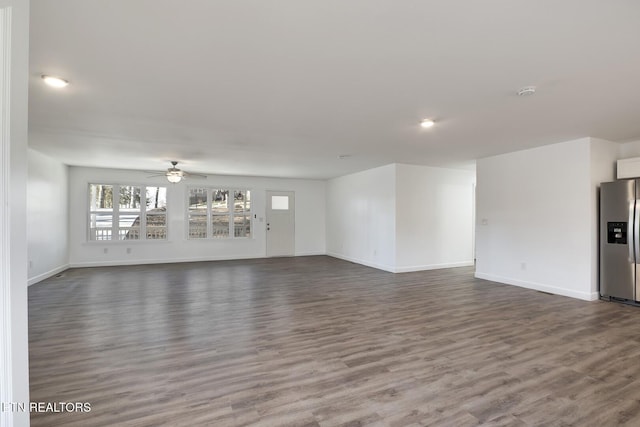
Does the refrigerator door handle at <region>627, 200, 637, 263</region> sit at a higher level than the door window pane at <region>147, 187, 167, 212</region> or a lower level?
lower

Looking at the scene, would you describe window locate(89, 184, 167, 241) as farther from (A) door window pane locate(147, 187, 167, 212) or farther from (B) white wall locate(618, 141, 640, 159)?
(B) white wall locate(618, 141, 640, 159)

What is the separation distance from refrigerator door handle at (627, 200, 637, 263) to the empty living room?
2cm

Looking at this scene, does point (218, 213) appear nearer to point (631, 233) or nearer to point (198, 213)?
point (198, 213)

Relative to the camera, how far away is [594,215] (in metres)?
4.73

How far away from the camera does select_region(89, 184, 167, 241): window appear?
25.8 feet

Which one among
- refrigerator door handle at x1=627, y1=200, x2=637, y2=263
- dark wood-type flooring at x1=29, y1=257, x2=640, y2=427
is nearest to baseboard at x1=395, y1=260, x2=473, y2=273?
dark wood-type flooring at x1=29, y1=257, x2=640, y2=427

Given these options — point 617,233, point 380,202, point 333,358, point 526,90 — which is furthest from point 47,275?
point 617,233

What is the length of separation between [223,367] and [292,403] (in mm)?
800

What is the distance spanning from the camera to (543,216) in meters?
5.20

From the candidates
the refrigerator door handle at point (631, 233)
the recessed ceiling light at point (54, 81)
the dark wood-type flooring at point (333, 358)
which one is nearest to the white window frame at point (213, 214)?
the dark wood-type flooring at point (333, 358)

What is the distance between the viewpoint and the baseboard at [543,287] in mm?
4703

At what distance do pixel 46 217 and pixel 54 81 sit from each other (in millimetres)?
4716

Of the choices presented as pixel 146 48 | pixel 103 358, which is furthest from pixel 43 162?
pixel 146 48

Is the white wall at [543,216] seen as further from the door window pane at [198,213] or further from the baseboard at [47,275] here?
the baseboard at [47,275]
